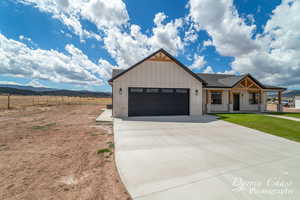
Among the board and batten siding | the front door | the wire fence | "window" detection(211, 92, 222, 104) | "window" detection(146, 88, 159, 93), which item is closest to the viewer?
the board and batten siding

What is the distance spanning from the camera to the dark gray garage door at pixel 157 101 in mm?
11344

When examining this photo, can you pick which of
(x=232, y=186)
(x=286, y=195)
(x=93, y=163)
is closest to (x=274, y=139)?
(x=286, y=195)

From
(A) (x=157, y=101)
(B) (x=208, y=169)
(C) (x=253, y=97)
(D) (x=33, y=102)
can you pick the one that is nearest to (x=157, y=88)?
(A) (x=157, y=101)

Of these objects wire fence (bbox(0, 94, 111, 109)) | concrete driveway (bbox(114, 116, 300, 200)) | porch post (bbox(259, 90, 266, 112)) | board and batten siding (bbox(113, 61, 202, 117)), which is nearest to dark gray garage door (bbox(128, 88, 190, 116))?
board and batten siding (bbox(113, 61, 202, 117))

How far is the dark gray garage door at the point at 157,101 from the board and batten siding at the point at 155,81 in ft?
1.28

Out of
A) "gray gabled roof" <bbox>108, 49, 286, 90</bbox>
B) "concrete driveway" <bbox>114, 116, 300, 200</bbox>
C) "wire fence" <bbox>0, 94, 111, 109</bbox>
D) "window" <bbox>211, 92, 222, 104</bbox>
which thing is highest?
"gray gabled roof" <bbox>108, 49, 286, 90</bbox>

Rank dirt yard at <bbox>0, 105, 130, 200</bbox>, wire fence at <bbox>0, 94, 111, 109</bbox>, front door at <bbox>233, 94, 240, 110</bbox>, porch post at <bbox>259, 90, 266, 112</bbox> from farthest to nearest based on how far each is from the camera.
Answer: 1. wire fence at <bbox>0, 94, 111, 109</bbox>
2. front door at <bbox>233, 94, 240, 110</bbox>
3. porch post at <bbox>259, 90, 266, 112</bbox>
4. dirt yard at <bbox>0, 105, 130, 200</bbox>

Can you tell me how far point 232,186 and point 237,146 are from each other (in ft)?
9.34

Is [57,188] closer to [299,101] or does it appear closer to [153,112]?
[153,112]

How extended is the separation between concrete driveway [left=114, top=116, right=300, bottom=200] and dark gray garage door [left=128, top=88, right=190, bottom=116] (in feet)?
19.5

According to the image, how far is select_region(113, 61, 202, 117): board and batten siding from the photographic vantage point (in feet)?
36.3

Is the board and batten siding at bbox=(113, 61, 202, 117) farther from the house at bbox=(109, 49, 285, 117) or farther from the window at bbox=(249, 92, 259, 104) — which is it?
the window at bbox=(249, 92, 259, 104)

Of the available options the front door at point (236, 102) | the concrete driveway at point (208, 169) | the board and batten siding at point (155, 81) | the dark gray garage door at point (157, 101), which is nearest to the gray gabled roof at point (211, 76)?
the board and batten siding at point (155, 81)

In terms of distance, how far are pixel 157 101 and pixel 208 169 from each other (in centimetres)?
857
